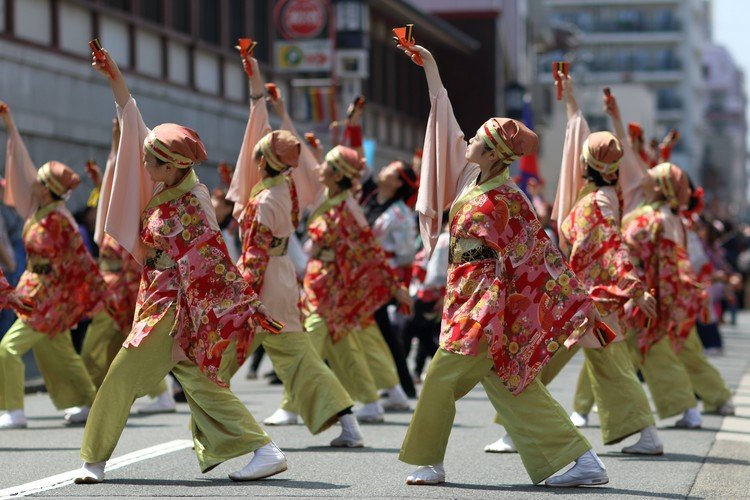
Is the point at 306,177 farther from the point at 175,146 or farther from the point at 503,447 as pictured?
the point at 175,146

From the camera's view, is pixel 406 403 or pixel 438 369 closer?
pixel 438 369

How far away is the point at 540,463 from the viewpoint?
748cm

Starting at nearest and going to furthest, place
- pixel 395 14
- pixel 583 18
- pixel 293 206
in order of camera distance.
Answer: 1. pixel 293 206
2. pixel 395 14
3. pixel 583 18

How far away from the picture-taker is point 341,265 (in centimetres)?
1085

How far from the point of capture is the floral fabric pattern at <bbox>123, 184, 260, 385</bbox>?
7.58 metres

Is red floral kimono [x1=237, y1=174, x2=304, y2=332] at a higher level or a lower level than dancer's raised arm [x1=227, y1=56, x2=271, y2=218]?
lower

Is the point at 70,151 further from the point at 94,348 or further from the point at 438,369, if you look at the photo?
the point at 438,369

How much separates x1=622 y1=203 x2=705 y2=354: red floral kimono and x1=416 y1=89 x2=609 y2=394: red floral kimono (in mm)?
2817

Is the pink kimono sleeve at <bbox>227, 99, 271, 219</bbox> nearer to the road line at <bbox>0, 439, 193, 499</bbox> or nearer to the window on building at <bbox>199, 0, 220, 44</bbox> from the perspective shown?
the road line at <bbox>0, 439, 193, 499</bbox>

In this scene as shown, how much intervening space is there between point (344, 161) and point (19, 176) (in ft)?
6.77

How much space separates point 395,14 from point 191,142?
2715 cm

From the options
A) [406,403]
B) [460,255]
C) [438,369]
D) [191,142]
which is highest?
[191,142]

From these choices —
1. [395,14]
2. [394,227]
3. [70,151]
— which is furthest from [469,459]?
[395,14]

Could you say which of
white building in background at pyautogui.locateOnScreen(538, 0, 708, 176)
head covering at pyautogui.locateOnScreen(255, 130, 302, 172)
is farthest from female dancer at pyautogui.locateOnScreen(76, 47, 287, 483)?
white building in background at pyautogui.locateOnScreen(538, 0, 708, 176)
